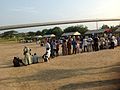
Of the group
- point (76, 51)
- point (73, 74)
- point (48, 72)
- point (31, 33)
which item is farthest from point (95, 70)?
point (31, 33)

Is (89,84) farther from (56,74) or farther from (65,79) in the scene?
(56,74)

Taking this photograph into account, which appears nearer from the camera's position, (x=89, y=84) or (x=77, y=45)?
(x=89, y=84)

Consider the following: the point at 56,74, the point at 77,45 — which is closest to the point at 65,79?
the point at 56,74

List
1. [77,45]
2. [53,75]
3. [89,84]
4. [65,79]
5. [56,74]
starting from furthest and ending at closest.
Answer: [77,45]
[56,74]
[53,75]
[65,79]
[89,84]

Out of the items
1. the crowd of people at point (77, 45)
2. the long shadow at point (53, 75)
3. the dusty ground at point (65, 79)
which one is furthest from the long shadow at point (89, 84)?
the crowd of people at point (77, 45)

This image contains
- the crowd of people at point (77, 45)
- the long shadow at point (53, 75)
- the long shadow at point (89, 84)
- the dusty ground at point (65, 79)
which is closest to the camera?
the long shadow at point (89, 84)

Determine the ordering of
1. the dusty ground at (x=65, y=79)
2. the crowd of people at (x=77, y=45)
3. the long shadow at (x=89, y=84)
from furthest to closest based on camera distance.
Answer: the crowd of people at (x=77, y=45) → the dusty ground at (x=65, y=79) → the long shadow at (x=89, y=84)

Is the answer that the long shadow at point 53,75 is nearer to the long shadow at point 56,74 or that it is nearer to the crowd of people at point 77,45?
the long shadow at point 56,74

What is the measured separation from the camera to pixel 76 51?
80.9 feet

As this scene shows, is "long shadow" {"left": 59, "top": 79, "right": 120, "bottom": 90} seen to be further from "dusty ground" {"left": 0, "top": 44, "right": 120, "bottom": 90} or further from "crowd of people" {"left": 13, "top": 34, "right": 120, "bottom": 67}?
"crowd of people" {"left": 13, "top": 34, "right": 120, "bottom": 67}

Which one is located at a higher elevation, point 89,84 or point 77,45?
point 89,84

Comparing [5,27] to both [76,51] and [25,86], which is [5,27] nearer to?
[76,51]

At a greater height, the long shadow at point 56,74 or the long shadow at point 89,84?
the long shadow at point 89,84

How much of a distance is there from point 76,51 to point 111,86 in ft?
46.1
